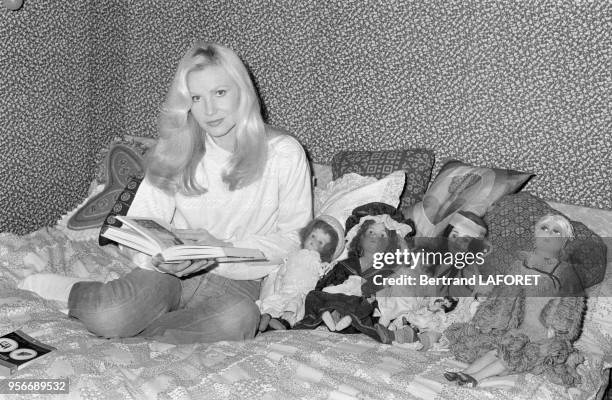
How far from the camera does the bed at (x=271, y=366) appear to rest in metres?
1.42

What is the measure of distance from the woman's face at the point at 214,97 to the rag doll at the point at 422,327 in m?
0.69

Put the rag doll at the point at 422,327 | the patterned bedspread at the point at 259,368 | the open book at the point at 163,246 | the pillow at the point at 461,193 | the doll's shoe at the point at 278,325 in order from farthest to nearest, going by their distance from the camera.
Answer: the pillow at the point at 461,193
the doll's shoe at the point at 278,325
the rag doll at the point at 422,327
the open book at the point at 163,246
the patterned bedspread at the point at 259,368

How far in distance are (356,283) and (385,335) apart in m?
0.20

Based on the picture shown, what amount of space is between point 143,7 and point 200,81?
45.5 inches

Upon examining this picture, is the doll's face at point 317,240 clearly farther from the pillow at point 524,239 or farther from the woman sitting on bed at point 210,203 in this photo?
the pillow at point 524,239

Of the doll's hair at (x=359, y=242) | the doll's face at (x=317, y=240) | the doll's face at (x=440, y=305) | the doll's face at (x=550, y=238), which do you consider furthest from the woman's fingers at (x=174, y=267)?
the doll's face at (x=550, y=238)

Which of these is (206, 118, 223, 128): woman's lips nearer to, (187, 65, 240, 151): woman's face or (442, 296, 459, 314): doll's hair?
(187, 65, 240, 151): woman's face

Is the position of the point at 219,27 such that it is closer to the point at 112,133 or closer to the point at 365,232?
the point at 112,133

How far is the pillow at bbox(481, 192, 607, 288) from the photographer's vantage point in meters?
1.72

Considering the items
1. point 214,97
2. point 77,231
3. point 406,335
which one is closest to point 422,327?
point 406,335

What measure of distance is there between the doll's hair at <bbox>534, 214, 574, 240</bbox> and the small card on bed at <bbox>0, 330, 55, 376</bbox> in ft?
4.12

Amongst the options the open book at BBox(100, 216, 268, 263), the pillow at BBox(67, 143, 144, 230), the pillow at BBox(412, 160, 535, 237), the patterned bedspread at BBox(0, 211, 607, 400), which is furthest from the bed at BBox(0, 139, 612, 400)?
the pillow at BBox(67, 143, 144, 230)

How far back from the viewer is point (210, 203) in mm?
1938

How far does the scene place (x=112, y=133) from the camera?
9.71 ft
